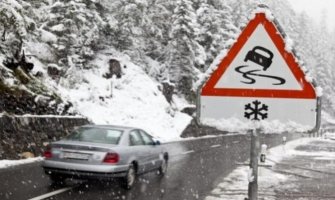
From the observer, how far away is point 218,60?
3.83 metres

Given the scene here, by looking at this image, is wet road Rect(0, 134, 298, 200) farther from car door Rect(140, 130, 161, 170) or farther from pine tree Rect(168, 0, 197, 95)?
pine tree Rect(168, 0, 197, 95)

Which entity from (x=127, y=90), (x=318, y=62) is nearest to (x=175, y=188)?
(x=127, y=90)

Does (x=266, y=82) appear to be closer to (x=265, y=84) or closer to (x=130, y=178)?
(x=265, y=84)

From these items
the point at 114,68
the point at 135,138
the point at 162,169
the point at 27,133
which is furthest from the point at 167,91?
the point at 135,138

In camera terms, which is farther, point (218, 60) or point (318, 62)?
point (318, 62)

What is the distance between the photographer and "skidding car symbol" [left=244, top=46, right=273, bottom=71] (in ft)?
12.0

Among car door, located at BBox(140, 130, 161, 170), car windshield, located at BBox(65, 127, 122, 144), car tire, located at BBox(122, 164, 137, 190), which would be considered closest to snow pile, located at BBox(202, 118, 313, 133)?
car tire, located at BBox(122, 164, 137, 190)

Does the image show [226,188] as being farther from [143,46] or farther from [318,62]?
[318,62]

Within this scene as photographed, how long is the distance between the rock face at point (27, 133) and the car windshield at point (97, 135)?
5.03 metres

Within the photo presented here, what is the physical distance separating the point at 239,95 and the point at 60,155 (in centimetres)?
858

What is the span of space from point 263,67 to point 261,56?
0.31ft

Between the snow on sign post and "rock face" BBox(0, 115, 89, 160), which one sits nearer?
the snow on sign post

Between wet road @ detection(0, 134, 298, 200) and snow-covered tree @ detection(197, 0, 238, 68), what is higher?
snow-covered tree @ detection(197, 0, 238, 68)

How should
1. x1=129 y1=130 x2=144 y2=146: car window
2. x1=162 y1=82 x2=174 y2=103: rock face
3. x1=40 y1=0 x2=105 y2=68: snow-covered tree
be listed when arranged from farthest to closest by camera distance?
x1=162 y1=82 x2=174 y2=103: rock face < x1=40 y1=0 x2=105 y2=68: snow-covered tree < x1=129 y1=130 x2=144 y2=146: car window
